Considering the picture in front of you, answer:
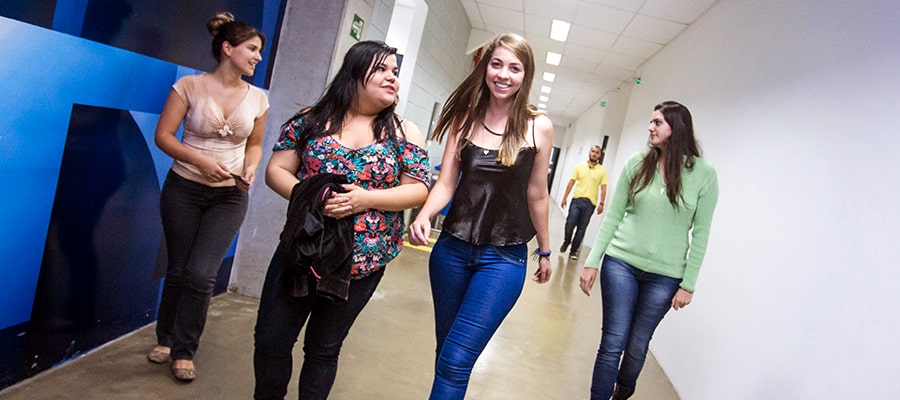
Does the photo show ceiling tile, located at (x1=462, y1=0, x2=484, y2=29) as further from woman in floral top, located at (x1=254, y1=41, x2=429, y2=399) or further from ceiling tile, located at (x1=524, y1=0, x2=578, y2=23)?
woman in floral top, located at (x1=254, y1=41, x2=429, y2=399)

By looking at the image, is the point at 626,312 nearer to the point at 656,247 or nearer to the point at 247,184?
the point at 656,247

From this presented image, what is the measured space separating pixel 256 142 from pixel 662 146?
1859mm

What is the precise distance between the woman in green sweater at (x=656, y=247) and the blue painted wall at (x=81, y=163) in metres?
2.09

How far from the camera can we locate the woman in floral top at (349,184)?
1713 mm

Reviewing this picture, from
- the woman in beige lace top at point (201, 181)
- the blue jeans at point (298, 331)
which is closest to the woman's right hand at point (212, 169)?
the woman in beige lace top at point (201, 181)

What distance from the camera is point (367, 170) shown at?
5.68 feet

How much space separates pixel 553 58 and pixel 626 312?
862 centimetres

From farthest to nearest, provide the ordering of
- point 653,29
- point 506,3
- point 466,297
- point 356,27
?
point 506,3, point 653,29, point 356,27, point 466,297

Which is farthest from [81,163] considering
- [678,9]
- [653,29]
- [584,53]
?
[584,53]

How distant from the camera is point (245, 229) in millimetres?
3506

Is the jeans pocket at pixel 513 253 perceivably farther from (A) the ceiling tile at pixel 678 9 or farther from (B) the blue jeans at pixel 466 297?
(A) the ceiling tile at pixel 678 9

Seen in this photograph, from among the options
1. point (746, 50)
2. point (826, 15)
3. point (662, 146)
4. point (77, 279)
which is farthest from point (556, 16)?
point (77, 279)

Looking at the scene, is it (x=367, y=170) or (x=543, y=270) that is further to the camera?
(x=543, y=270)

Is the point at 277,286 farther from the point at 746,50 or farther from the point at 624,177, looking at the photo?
the point at 746,50
